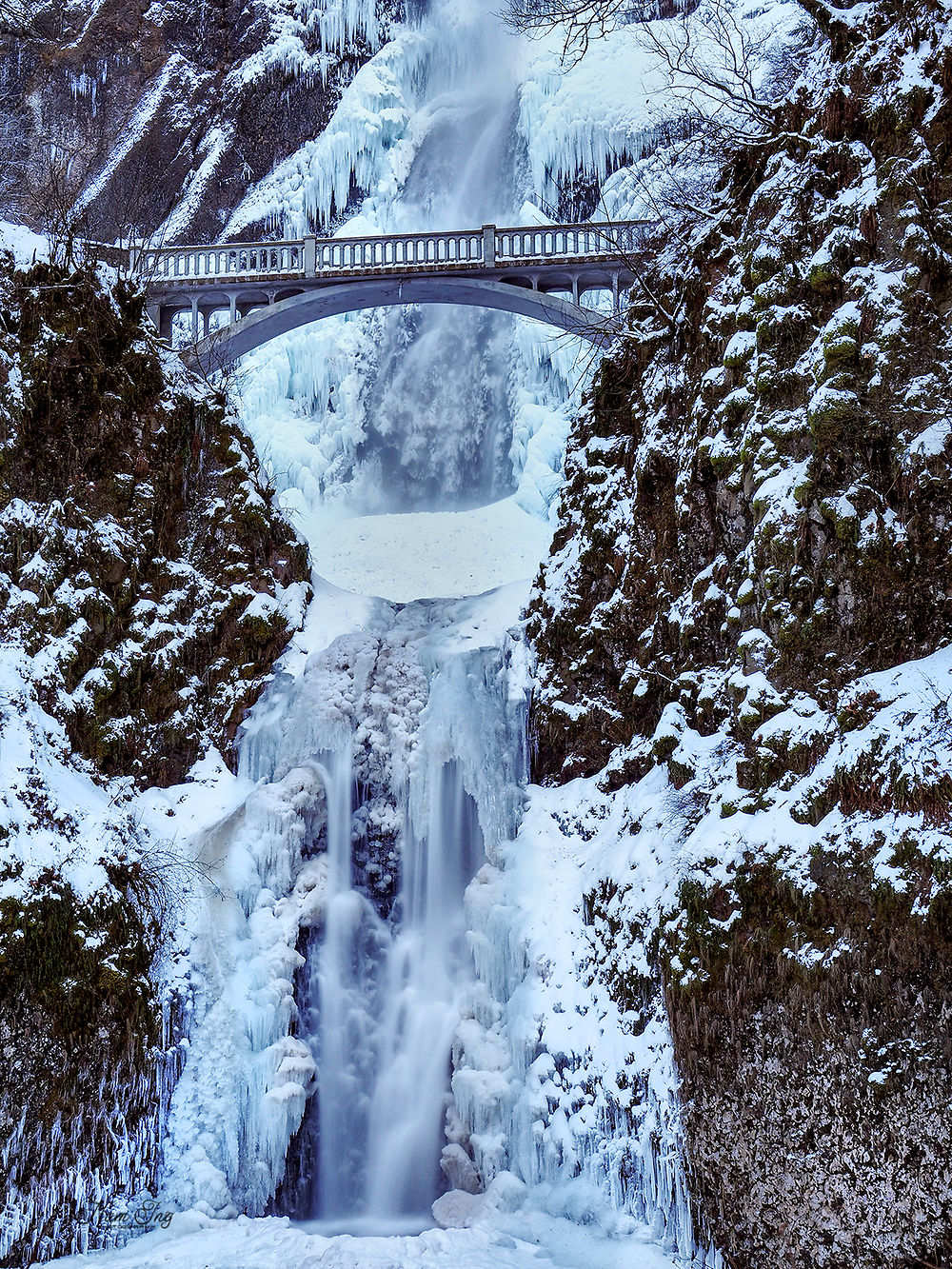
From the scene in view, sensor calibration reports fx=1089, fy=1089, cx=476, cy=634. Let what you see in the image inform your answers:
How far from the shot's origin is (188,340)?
14055 millimetres

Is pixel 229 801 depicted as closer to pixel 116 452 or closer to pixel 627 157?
pixel 116 452

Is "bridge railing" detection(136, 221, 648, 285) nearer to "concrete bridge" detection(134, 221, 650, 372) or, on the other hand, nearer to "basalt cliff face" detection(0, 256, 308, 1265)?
"concrete bridge" detection(134, 221, 650, 372)

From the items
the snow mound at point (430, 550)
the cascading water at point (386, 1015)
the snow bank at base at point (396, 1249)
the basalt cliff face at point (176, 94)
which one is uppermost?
the basalt cliff face at point (176, 94)

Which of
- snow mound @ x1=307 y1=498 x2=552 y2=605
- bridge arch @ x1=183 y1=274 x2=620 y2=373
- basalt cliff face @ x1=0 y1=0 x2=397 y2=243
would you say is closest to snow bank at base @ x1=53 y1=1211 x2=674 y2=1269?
bridge arch @ x1=183 y1=274 x2=620 y2=373

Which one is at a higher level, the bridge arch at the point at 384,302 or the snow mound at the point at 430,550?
the bridge arch at the point at 384,302

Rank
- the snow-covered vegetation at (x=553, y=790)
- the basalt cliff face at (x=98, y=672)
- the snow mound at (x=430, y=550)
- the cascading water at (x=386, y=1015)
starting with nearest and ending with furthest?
1. the snow-covered vegetation at (x=553, y=790)
2. the basalt cliff face at (x=98, y=672)
3. the cascading water at (x=386, y=1015)
4. the snow mound at (x=430, y=550)

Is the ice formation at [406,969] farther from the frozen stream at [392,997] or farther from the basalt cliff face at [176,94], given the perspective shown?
the basalt cliff face at [176,94]

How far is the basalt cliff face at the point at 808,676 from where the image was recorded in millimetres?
6188

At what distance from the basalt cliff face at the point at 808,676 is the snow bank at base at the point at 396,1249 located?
766mm

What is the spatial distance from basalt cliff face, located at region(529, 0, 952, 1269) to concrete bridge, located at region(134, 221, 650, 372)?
11.9 feet

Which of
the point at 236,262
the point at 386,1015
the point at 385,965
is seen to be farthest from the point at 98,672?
the point at 236,262

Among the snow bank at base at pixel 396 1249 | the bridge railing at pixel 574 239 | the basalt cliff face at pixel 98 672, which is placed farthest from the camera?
the bridge railing at pixel 574 239

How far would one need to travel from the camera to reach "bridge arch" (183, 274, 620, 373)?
523 inches

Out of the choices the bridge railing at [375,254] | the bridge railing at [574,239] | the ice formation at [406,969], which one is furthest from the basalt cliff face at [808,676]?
the bridge railing at [375,254]
